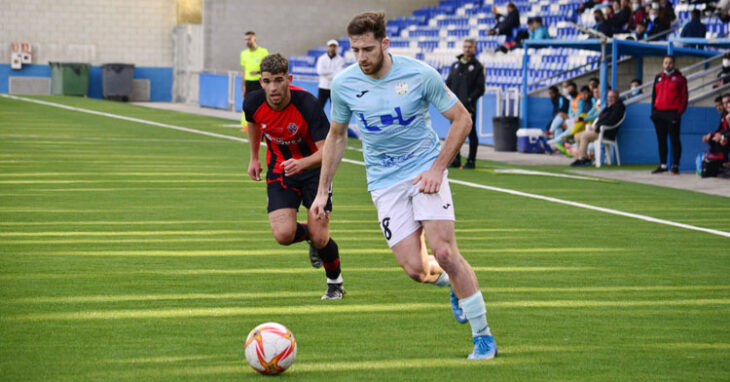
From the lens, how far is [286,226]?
8094mm

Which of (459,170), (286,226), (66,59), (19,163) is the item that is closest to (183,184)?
(19,163)

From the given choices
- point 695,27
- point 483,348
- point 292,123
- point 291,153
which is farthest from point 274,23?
point 483,348

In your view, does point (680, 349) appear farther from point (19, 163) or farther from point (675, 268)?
point (19, 163)

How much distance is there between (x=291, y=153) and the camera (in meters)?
8.22

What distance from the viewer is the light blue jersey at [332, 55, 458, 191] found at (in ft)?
20.4

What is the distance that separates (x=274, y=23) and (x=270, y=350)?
39.4 m

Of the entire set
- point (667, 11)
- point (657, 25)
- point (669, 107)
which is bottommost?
point (669, 107)

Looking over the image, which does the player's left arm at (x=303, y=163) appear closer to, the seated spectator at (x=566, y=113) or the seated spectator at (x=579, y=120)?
the seated spectator at (x=579, y=120)

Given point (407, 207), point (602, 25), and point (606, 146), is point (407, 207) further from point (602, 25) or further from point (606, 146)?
point (602, 25)

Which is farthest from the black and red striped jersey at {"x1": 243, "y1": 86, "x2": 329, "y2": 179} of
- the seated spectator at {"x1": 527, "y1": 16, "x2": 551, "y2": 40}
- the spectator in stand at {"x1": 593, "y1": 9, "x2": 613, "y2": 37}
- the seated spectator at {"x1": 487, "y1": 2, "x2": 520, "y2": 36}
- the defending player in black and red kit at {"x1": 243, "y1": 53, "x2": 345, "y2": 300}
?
the seated spectator at {"x1": 487, "y1": 2, "x2": 520, "y2": 36}

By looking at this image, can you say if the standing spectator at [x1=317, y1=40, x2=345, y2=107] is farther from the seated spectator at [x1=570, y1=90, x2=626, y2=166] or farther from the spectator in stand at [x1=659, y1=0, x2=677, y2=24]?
the spectator in stand at [x1=659, y1=0, x2=677, y2=24]

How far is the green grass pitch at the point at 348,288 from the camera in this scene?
6.10m

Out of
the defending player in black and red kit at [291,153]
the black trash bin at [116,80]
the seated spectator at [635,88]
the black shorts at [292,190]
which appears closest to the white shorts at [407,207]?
the defending player in black and red kit at [291,153]

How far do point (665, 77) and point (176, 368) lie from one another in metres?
14.6
